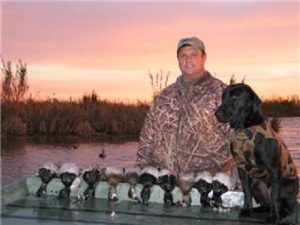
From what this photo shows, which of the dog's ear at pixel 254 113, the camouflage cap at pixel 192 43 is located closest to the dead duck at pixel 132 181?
the dog's ear at pixel 254 113

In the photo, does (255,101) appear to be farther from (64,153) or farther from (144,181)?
(64,153)

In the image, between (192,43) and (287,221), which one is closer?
(287,221)

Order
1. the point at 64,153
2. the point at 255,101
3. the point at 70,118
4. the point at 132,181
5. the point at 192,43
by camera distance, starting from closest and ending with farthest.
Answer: the point at 255,101, the point at 132,181, the point at 192,43, the point at 64,153, the point at 70,118

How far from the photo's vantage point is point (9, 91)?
19.7 metres

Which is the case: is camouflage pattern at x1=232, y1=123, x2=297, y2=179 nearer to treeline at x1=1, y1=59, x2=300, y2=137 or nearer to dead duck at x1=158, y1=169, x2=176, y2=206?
dead duck at x1=158, y1=169, x2=176, y2=206

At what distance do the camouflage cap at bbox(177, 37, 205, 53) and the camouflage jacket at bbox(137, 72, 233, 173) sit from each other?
0.89 ft

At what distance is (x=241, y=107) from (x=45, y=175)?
1.58 meters

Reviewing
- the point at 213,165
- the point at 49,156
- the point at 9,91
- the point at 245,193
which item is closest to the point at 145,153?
the point at 213,165

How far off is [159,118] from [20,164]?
338 inches

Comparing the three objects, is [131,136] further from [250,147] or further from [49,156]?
[250,147]

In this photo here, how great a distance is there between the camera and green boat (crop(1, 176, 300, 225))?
11.9 ft

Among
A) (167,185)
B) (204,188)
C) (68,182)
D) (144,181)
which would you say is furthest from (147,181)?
(68,182)

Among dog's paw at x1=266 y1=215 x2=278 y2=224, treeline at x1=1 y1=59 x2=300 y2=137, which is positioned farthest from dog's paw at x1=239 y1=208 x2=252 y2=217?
treeline at x1=1 y1=59 x2=300 y2=137

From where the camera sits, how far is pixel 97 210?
3893 millimetres
